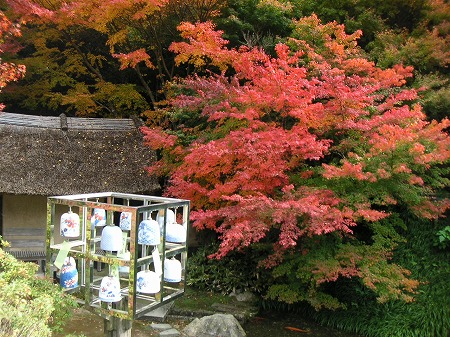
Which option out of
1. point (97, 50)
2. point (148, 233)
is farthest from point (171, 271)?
point (97, 50)

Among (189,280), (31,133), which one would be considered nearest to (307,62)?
(189,280)

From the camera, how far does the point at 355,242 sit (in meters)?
8.23

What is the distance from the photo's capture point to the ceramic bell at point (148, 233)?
4117 millimetres

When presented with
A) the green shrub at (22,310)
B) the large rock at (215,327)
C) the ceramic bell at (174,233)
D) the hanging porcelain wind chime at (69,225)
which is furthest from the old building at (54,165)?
the green shrub at (22,310)

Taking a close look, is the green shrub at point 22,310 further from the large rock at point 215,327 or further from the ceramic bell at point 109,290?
the large rock at point 215,327

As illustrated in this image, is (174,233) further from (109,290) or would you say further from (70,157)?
(70,157)

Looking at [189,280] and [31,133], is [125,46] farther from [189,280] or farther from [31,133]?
[189,280]

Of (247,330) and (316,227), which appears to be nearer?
(316,227)

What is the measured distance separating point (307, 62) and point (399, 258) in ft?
15.1

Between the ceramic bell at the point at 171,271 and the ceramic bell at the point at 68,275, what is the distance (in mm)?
904

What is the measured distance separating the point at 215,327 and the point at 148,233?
12.8 feet

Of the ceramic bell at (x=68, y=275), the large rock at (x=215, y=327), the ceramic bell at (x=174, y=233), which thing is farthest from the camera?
the large rock at (x=215, y=327)

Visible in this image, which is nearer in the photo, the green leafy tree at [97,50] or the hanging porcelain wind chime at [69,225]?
the hanging porcelain wind chime at [69,225]

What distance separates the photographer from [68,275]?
14.4 ft
